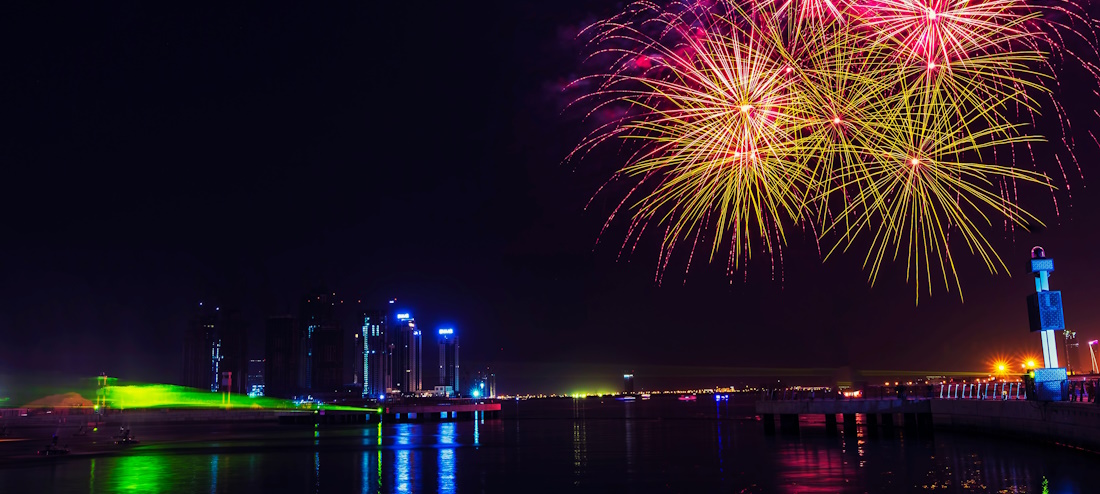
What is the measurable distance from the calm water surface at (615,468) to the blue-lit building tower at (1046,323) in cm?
299

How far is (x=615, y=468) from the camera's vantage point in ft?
138

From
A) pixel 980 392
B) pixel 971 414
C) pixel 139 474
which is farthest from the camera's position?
pixel 980 392

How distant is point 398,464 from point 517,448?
1347 centimetres

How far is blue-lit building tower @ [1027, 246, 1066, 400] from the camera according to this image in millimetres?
41438

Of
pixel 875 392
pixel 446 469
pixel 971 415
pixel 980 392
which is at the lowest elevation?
pixel 446 469

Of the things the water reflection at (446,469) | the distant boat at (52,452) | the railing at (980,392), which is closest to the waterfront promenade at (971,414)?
the railing at (980,392)

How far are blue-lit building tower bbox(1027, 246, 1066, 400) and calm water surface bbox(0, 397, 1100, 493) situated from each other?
9.83ft

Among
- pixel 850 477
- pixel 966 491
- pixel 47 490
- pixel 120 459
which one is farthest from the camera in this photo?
pixel 120 459

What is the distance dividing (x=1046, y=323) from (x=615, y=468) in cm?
2191

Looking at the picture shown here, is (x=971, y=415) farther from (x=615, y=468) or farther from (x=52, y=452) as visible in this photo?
(x=52, y=452)

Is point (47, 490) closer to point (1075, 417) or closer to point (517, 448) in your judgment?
point (517, 448)

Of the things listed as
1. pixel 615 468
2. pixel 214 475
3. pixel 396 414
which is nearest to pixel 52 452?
pixel 214 475

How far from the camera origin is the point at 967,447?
149 feet

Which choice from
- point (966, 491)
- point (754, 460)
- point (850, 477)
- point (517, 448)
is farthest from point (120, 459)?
point (966, 491)
